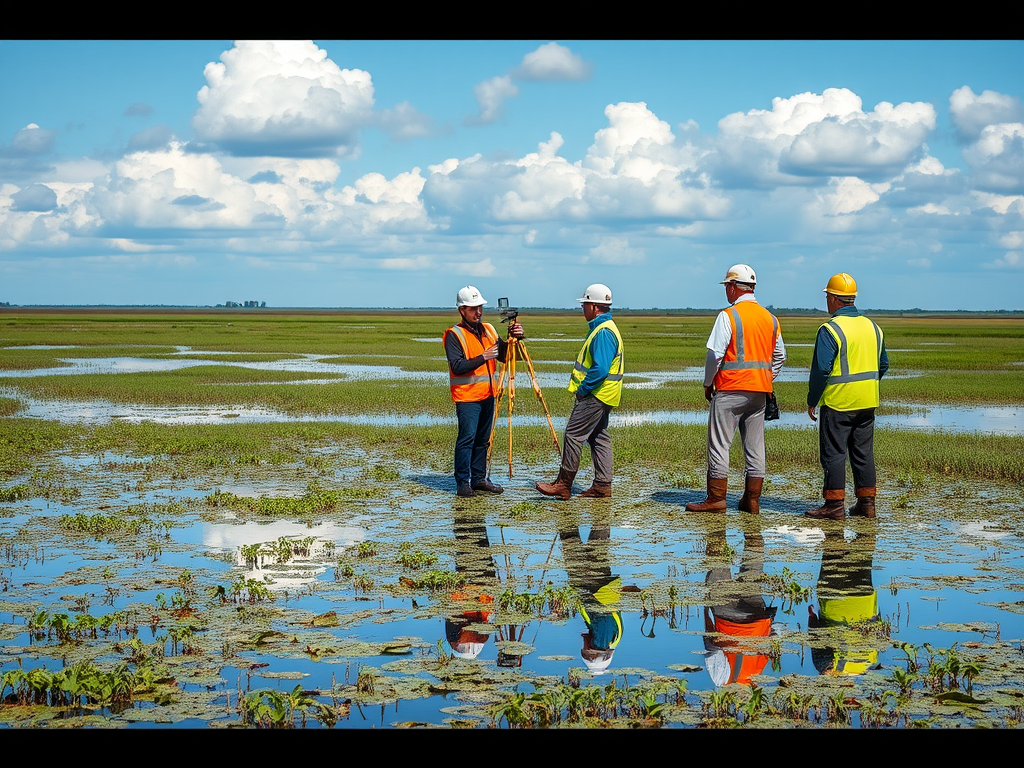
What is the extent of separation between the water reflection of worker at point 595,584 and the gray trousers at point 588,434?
0.84 meters

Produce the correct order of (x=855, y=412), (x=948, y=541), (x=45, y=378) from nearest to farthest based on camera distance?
(x=948, y=541)
(x=855, y=412)
(x=45, y=378)

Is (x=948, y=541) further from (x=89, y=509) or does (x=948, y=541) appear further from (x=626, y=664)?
(x=89, y=509)

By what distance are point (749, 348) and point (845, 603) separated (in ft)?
12.4

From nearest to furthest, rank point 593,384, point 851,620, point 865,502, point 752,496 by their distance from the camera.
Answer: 1. point 851,620
2. point 865,502
3. point 752,496
4. point 593,384

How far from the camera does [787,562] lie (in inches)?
346

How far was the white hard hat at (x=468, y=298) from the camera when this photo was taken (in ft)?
39.4

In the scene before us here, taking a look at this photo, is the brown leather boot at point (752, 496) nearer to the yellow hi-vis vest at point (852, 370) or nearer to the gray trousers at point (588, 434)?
the yellow hi-vis vest at point (852, 370)

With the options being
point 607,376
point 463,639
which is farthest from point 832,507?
point 463,639

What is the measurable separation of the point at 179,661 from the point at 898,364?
38.5 m

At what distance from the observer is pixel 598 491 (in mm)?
12000

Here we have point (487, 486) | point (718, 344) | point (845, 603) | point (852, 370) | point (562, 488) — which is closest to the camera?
point (845, 603)

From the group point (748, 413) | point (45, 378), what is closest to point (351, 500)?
point (748, 413)

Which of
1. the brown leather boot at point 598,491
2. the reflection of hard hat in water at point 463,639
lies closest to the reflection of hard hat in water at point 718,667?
the reflection of hard hat in water at point 463,639

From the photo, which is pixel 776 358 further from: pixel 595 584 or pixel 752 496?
pixel 595 584
